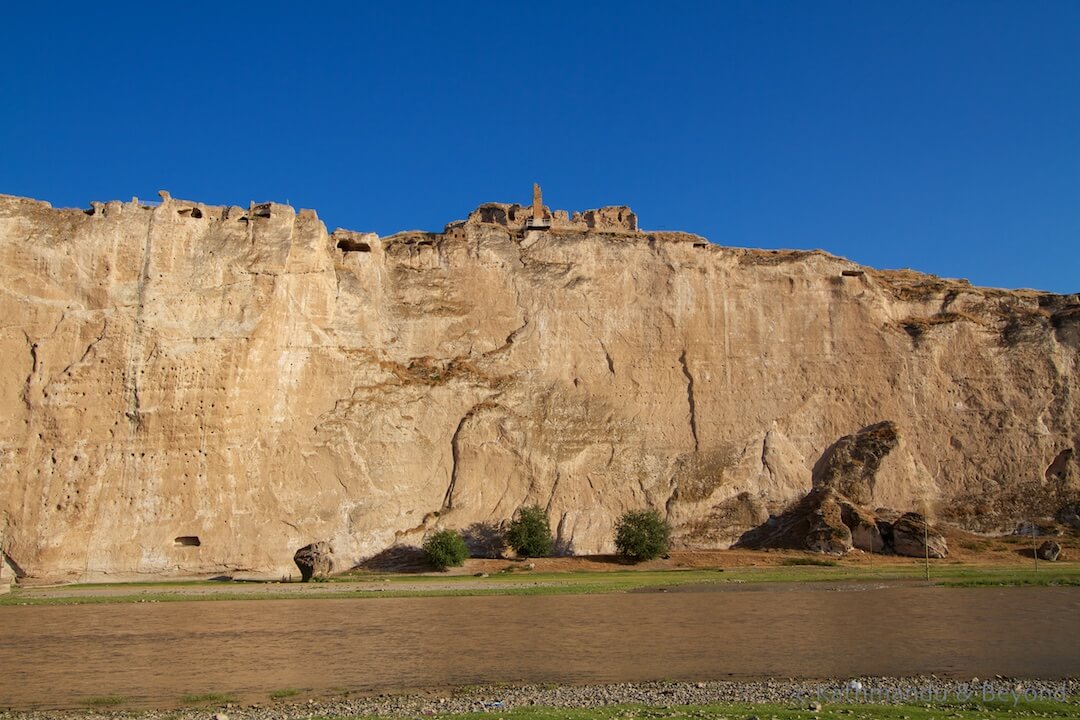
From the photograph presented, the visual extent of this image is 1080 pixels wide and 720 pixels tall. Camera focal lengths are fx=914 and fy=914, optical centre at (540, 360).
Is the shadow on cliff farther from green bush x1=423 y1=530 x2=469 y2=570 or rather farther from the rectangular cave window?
the rectangular cave window

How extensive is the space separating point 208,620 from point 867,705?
14.6 m

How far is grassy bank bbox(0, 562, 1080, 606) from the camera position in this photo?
80.9 feet

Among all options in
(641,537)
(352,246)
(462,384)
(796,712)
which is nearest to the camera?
(796,712)

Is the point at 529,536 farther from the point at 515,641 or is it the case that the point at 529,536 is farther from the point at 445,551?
the point at 515,641

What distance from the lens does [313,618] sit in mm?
20219

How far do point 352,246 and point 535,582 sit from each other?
57.1ft

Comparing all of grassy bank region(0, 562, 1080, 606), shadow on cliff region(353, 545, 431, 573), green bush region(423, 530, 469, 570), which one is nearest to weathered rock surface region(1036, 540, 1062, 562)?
grassy bank region(0, 562, 1080, 606)

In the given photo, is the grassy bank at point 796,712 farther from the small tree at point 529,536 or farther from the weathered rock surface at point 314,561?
the small tree at point 529,536

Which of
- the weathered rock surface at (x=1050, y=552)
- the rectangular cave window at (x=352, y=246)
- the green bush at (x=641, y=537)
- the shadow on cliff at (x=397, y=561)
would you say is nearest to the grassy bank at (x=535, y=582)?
the shadow on cliff at (x=397, y=561)

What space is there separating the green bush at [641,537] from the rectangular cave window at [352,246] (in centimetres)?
1532

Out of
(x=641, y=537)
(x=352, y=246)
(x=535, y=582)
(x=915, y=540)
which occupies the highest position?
(x=352, y=246)

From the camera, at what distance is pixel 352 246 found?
3791 centimetres

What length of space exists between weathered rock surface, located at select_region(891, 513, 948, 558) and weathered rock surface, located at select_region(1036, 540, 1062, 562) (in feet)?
11.1

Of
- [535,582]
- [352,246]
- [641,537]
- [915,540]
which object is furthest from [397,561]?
[915,540]
